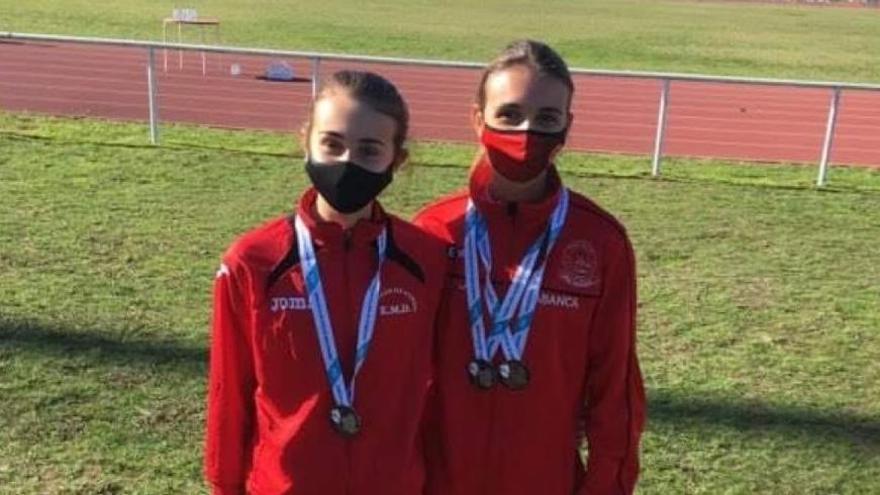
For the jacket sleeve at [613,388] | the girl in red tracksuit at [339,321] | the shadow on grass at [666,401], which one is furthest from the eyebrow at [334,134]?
the shadow on grass at [666,401]

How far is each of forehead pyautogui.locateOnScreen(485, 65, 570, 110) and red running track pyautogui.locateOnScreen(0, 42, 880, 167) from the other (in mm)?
9839

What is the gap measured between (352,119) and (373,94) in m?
0.08

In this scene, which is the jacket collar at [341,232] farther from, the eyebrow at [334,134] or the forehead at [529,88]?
the forehead at [529,88]

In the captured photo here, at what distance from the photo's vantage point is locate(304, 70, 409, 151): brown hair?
7.98 ft

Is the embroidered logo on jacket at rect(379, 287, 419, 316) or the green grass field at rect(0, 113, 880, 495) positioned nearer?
the embroidered logo on jacket at rect(379, 287, 419, 316)

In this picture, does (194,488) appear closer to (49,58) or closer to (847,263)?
(847,263)

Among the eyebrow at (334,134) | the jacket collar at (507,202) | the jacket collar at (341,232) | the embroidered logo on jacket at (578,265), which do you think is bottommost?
the embroidered logo on jacket at (578,265)

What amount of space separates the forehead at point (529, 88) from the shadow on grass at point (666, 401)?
2.62m

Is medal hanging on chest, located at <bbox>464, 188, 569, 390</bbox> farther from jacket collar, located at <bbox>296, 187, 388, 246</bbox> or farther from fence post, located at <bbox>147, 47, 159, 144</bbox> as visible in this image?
fence post, located at <bbox>147, 47, 159, 144</bbox>

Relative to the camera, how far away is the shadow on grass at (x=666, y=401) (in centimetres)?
476

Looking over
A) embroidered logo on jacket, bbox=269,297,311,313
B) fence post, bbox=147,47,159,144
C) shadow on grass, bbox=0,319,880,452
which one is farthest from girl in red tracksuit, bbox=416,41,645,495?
fence post, bbox=147,47,159,144

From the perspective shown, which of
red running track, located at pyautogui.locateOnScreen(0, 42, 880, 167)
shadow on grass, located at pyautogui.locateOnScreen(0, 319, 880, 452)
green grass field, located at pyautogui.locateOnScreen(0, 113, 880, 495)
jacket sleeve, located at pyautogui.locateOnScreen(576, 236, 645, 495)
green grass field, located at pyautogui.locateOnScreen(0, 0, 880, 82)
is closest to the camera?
jacket sleeve, located at pyautogui.locateOnScreen(576, 236, 645, 495)

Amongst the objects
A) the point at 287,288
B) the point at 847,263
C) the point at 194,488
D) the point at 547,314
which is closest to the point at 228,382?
the point at 287,288

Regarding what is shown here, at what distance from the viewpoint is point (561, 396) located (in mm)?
2510
